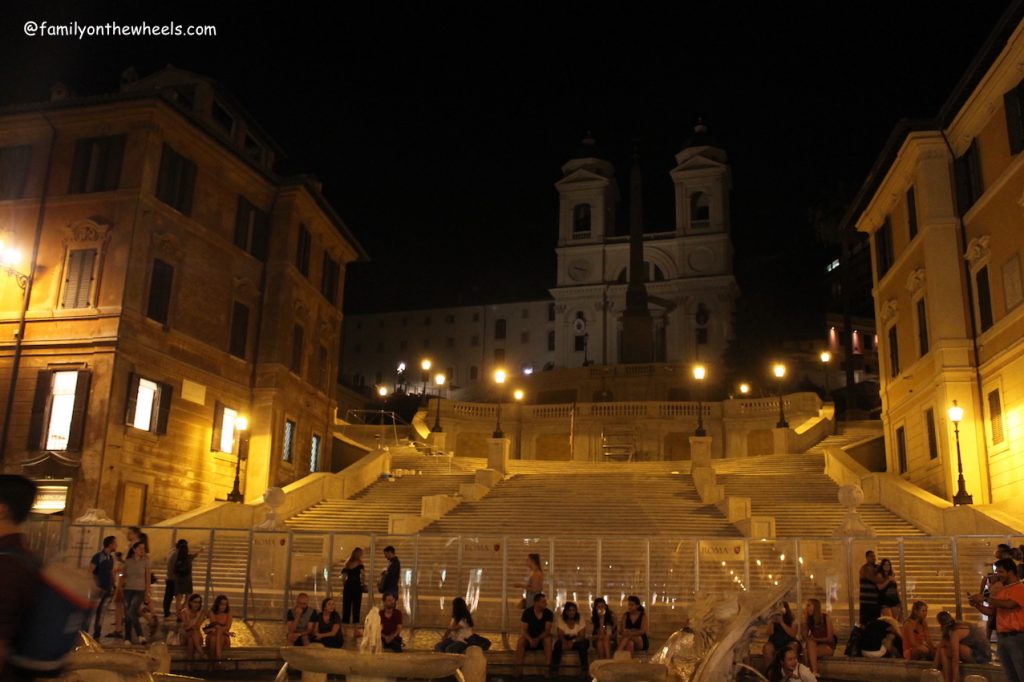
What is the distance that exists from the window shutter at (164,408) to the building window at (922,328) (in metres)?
22.7

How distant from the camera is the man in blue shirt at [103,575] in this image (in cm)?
1559

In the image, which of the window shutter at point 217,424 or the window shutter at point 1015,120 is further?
the window shutter at point 217,424

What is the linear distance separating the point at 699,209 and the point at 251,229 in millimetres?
59703

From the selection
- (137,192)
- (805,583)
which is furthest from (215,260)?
(805,583)

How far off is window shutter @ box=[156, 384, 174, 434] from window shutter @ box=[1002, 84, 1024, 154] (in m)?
24.0

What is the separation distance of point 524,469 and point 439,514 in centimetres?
1013

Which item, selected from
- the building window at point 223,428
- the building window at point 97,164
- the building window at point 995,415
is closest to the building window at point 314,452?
the building window at point 223,428

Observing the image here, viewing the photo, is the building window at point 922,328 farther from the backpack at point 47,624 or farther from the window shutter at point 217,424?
the backpack at point 47,624

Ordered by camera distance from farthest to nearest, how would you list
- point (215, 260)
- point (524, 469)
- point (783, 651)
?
point (524, 469), point (215, 260), point (783, 651)

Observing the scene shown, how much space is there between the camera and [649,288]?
84312 mm

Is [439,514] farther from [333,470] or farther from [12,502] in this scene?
[12,502]

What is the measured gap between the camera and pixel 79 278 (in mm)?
27641

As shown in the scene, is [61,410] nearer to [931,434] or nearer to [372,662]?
[372,662]

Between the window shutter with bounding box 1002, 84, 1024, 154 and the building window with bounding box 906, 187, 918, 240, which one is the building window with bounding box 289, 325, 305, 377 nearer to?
the building window with bounding box 906, 187, 918, 240
